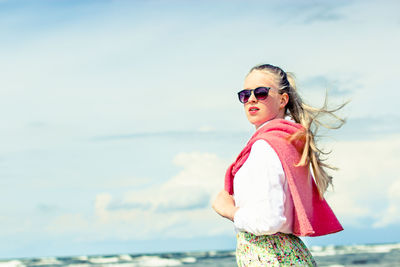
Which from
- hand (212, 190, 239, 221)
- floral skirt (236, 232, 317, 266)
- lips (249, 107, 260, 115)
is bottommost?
floral skirt (236, 232, 317, 266)

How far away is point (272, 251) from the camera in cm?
279

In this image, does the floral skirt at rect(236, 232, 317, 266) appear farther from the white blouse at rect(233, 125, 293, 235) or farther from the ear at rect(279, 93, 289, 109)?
the ear at rect(279, 93, 289, 109)

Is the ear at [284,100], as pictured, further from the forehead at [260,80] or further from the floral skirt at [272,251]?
the floral skirt at [272,251]

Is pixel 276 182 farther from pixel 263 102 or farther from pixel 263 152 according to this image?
pixel 263 102

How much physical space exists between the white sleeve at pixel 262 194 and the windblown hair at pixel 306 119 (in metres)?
0.15

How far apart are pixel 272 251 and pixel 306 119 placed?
2.24 ft

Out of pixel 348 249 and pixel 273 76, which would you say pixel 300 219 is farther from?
pixel 348 249

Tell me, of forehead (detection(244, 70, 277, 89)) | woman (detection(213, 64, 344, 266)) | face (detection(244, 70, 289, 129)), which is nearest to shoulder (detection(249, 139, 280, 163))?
woman (detection(213, 64, 344, 266))

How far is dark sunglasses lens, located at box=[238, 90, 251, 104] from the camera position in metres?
2.95

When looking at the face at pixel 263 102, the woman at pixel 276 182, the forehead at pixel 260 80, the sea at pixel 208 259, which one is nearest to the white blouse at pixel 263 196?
the woman at pixel 276 182

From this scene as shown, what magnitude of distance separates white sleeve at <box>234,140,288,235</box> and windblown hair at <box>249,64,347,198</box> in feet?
0.49

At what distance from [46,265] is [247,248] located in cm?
835

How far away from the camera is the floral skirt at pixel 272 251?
110 inches

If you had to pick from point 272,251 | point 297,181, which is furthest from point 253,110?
point 272,251
